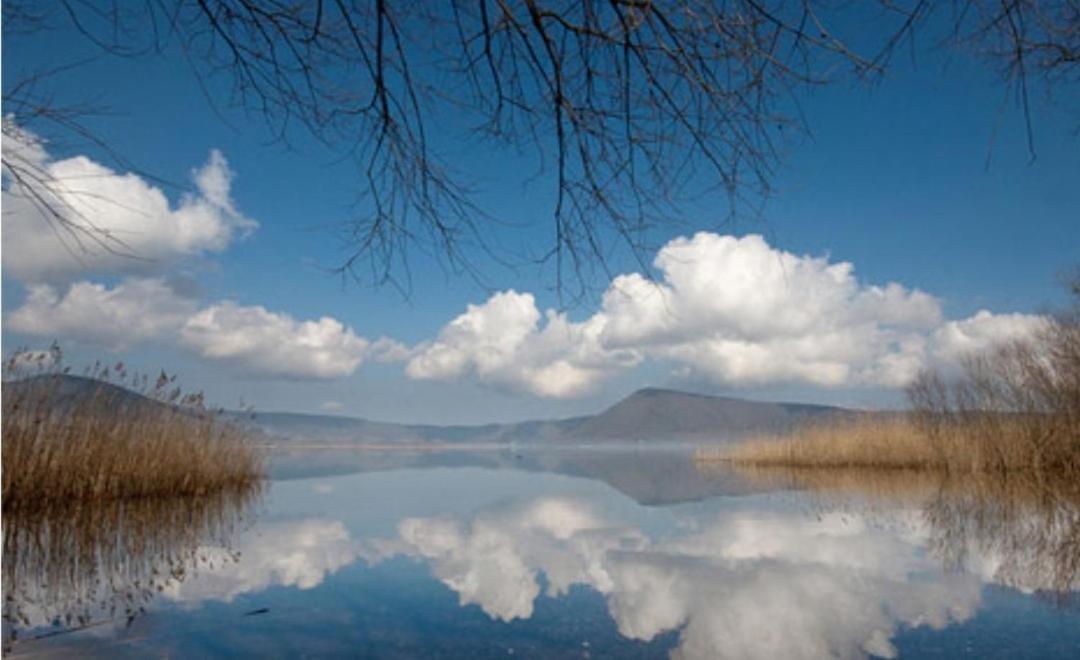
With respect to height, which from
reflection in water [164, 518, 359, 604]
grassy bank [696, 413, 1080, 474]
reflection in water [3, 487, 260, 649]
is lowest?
reflection in water [164, 518, 359, 604]

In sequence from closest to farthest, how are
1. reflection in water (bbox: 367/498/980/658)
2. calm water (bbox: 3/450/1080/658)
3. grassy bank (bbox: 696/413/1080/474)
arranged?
calm water (bbox: 3/450/1080/658) → reflection in water (bbox: 367/498/980/658) → grassy bank (bbox: 696/413/1080/474)

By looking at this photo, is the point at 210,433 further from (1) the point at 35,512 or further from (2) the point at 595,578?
(2) the point at 595,578

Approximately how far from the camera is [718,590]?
3990 millimetres

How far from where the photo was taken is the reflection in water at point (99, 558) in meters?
3.51

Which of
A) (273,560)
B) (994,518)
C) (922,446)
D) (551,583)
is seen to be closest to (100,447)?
(273,560)

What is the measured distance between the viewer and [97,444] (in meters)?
8.01

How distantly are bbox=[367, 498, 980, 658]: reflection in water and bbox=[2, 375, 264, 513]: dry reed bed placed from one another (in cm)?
338

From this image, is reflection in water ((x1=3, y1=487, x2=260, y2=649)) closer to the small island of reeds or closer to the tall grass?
the tall grass

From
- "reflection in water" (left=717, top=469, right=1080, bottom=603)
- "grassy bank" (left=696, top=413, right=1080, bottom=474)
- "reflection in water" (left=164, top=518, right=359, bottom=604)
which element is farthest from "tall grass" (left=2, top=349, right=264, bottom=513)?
"grassy bank" (left=696, top=413, right=1080, bottom=474)

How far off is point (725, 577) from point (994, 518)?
3.80 meters

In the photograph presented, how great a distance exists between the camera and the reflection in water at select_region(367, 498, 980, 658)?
315cm

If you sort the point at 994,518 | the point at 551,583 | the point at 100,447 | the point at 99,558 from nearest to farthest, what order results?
1. the point at 551,583
2. the point at 99,558
3. the point at 994,518
4. the point at 100,447

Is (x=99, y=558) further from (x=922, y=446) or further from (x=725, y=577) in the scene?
(x=922, y=446)

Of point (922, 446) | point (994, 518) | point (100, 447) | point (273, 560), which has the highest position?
point (100, 447)
